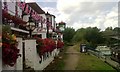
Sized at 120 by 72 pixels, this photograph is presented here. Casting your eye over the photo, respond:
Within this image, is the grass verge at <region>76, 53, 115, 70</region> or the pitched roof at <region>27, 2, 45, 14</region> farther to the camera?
the pitched roof at <region>27, 2, 45, 14</region>

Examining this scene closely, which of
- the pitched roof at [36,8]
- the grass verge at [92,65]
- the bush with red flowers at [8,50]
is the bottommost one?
the grass verge at [92,65]

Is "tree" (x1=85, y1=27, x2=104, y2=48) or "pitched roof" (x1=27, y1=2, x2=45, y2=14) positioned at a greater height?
"pitched roof" (x1=27, y1=2, x2=45, y2=14)

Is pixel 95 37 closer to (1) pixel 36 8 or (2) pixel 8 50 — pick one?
(1) pixel 36 8

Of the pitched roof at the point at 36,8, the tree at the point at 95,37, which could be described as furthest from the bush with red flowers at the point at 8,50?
the tree at the point at 95,37

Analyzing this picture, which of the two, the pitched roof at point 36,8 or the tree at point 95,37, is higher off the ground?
the pitched roof at point 36,8

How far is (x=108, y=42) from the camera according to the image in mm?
69500

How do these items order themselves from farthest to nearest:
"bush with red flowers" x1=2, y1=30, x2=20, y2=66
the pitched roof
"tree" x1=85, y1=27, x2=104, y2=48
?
"tree" x1=85, y1=27, x2=104, y2=48
the pitched roof
"bush with red flowers" x1=2, y1=30, x2=20, y2=66

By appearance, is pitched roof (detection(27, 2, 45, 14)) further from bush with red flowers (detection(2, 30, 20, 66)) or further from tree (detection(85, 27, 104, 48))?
tree (detection(85, 27, 104, 48))

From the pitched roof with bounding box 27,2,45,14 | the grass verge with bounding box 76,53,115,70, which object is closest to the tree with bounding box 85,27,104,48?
the pitched roof with bounding box 27,2,45,14

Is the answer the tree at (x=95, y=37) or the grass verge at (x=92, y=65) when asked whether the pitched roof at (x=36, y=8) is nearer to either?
the grass verge at (x=92, y=65)

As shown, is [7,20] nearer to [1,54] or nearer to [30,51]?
[30,51]

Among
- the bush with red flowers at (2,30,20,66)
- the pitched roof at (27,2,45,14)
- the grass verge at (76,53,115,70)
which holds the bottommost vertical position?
the grass verge at (76,53,115,70)

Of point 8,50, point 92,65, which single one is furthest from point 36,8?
point 8,50

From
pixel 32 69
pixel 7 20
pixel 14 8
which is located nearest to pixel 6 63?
pixel 32 69
